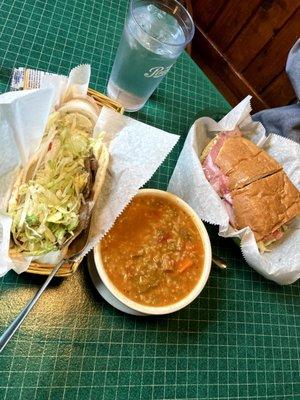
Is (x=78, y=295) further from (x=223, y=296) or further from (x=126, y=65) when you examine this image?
(x=126, y=65)

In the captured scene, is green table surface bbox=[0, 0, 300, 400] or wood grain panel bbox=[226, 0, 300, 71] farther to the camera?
wood grain panel bbox=[226, 0, 300, 71]

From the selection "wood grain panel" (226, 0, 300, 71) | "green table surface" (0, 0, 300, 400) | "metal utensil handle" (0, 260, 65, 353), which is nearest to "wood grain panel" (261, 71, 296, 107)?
"wood grain panel" (226, 0, 300, 71)

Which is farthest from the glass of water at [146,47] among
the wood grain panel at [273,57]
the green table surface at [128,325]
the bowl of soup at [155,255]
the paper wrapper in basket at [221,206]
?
the wood grain panel at [273,57]

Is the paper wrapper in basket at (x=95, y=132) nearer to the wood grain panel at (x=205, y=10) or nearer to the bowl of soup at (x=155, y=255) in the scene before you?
the bowl of soup at (x=155, y=255)

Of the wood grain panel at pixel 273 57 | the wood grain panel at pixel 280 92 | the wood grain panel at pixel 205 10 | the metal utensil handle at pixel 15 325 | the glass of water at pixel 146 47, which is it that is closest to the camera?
the metal utensil handle at pixel 15 325

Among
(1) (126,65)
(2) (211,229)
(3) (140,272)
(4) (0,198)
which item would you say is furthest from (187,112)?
(4) (0,198)

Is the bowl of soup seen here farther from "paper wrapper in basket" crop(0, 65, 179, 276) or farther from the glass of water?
the glass of water
